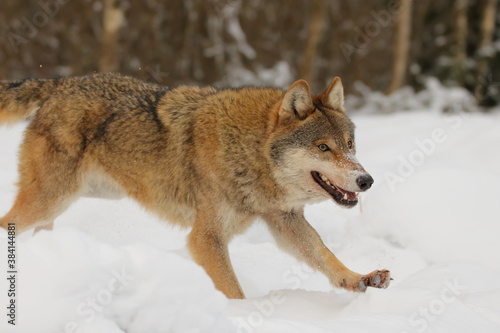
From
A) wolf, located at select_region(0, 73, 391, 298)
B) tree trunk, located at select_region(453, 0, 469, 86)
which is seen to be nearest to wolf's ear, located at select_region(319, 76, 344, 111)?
wolf, located at select_region(0, 73, 391, 298)

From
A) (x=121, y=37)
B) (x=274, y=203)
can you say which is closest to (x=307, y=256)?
(x=274, y=203)

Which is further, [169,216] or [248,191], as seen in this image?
[169,216]

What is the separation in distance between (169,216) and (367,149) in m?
6.71

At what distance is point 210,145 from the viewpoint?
13.4ft

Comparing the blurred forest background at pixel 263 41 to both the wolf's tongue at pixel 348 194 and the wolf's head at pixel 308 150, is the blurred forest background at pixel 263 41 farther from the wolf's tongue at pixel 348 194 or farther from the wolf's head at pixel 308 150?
the wolf's tongue at pixel 348 194

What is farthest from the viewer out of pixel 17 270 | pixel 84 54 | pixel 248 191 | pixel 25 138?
pixel 84 54

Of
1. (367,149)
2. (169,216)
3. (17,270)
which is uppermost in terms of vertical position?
(17,270)

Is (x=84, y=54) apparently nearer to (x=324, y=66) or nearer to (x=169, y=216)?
(x=324, y=66)

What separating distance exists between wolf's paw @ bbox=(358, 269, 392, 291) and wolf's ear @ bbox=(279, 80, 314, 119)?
4.20 ft

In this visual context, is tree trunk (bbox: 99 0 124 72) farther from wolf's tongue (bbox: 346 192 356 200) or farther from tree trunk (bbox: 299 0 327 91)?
wolf's tongue (bbox: 346 192 356 200)

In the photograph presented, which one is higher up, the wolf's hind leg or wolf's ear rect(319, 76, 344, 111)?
wolf's ear rect(319, 76, 344, 111)

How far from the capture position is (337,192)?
12.7 feet

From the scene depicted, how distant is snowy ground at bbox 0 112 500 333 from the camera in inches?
83.4

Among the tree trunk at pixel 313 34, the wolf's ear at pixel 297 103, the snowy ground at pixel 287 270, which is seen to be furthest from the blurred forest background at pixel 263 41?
the wolf's ear at pixel 297 103
